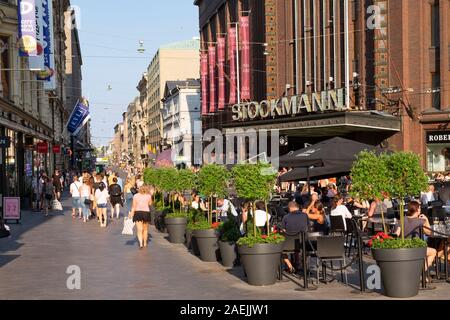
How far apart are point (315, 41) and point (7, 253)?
33926mm

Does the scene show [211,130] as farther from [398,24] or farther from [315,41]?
[398,24]

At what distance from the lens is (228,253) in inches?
580

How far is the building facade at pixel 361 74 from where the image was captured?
38500mm

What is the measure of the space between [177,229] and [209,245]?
171 inches

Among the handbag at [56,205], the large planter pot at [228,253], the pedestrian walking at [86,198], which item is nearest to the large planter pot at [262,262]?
the large planter pot at [228,253]

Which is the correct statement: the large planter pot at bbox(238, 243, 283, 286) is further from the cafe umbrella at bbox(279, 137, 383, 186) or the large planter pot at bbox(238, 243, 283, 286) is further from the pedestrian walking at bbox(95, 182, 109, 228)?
the pedestrian walking at bbox(95, 182, 109, 228)

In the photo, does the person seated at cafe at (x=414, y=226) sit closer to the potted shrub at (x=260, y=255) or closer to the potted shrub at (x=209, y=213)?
the potted shrub at (x=260, y=255)

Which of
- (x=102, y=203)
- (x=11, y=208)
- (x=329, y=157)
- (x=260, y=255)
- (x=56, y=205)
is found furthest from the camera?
(x=56, y=205)

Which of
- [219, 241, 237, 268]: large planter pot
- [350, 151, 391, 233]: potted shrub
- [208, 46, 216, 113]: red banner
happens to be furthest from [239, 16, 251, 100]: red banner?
[350, 151, 391, 233]: potted shrub

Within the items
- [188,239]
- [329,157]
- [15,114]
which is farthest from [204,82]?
[329,157]

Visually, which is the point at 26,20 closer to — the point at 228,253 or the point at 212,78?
the point at 228,253

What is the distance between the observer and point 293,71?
52.3 m
